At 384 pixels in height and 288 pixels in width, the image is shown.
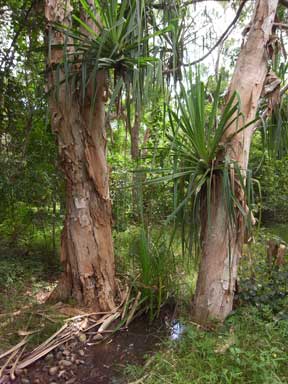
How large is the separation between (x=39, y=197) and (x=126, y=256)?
48.0 inches

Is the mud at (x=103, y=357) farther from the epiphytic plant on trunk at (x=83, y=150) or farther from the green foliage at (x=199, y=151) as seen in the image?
the green foliage at (x=199, y=151)

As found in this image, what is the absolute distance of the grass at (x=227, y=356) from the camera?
1.77 m

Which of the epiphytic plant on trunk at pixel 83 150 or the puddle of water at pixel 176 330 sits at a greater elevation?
the epiphytic plant on trunk at pixel 83 150

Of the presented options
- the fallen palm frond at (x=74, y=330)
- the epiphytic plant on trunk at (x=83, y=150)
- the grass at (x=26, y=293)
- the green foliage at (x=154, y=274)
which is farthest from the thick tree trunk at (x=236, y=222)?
the grass at (x=26, y=293)

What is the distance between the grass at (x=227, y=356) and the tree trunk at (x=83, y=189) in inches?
31.3

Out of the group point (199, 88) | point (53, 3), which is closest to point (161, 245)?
point (199, 88)

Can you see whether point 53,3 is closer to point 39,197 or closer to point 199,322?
point 39,197

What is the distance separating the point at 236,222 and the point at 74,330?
4.73ft

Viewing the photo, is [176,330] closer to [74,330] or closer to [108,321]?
[108,321]

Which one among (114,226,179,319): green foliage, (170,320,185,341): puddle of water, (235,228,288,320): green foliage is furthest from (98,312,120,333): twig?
(235,228,288,320): green foliage

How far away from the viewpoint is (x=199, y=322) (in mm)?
2396

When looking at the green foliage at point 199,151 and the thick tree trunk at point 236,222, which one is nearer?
the green foliage at point 199,151

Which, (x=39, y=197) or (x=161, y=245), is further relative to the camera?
(x=39, y=197)

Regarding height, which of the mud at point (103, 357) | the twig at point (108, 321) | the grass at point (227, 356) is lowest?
the mud at point (103, 357)
